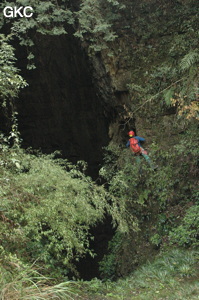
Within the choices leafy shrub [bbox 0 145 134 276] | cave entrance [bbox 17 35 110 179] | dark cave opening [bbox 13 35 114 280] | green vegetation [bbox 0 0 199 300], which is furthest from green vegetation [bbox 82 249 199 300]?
cave entrance [bbox 17 35 110 179]

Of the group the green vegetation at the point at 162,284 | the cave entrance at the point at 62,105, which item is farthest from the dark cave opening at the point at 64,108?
the green vegetation at the point at 162,284

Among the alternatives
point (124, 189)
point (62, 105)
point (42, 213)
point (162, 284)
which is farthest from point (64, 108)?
point (162, 284)

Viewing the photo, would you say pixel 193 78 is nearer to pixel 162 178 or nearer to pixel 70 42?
pixel 162 178

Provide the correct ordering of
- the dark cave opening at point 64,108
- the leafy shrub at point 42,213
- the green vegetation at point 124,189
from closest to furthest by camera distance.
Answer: the leafy shrub at point 42,213
the green vegetation at point 124,189
the dark cave opening at point 64,108

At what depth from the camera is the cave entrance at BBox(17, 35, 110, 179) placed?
14.1 m

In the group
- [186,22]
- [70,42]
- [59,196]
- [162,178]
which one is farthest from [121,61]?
[59,196]

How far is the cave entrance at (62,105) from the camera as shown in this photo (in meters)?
14.1

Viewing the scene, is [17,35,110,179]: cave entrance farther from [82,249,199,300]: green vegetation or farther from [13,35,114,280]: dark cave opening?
[82,249,199,300]: green vegetation

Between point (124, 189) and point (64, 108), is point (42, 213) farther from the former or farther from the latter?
point (64, 108)

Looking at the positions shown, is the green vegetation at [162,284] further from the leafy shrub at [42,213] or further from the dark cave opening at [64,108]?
the dark cave opening at [64,108]

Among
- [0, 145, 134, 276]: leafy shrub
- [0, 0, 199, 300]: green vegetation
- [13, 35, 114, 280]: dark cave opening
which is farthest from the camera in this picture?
[13, 35, 114, 280]: dark cave opening

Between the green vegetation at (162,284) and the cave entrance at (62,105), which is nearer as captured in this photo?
the green vegetation at (162,284)

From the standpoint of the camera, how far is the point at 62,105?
15.1 metres

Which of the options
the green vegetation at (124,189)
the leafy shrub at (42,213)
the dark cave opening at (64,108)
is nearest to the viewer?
the leafy shrub at (42,213)
